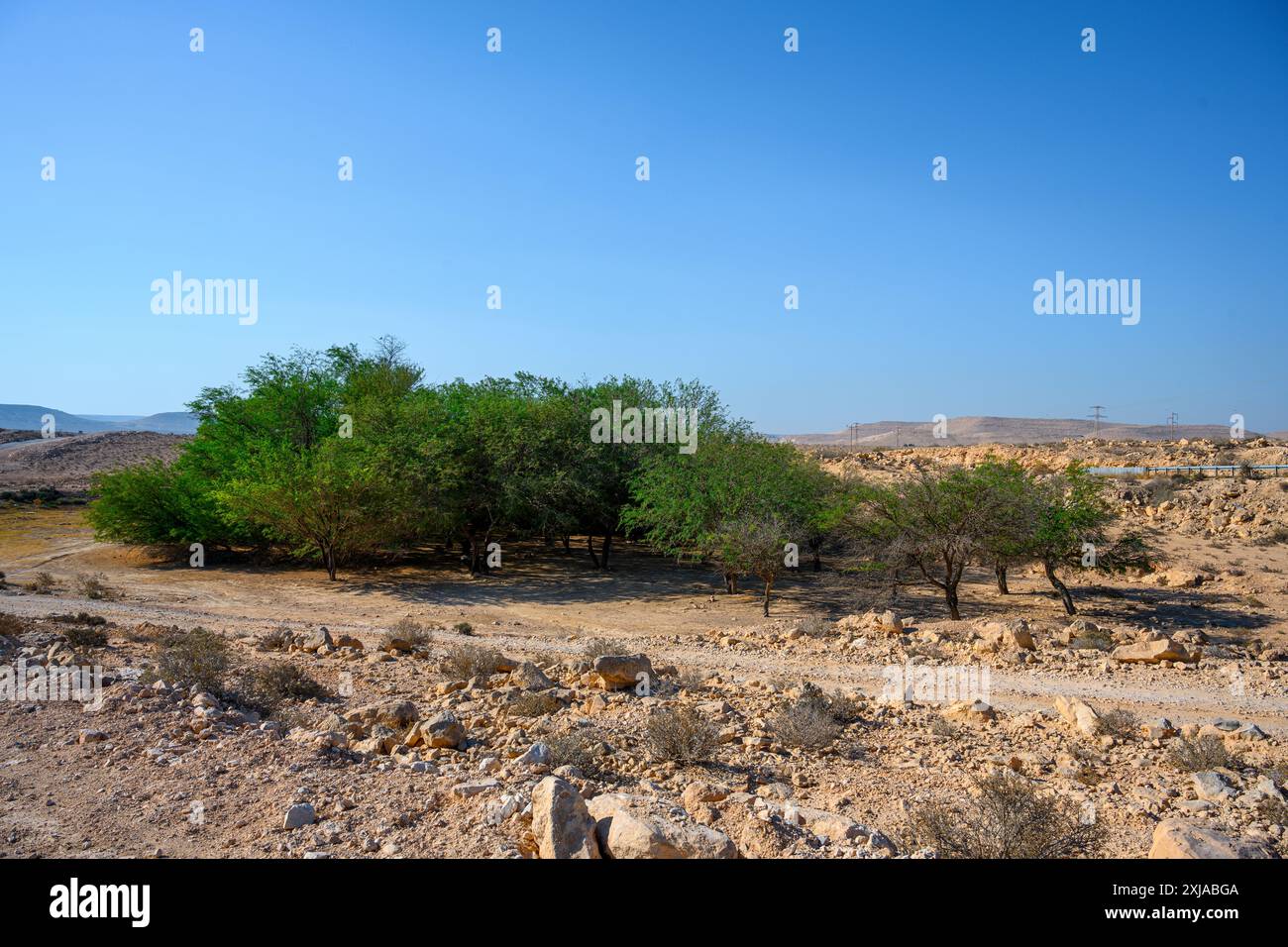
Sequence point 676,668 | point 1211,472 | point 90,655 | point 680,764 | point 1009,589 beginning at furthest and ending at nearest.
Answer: point 1211,472, point 1009,589, point 676,668, point 90,655, point 680,764

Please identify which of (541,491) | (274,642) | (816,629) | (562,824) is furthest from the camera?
(541,491)

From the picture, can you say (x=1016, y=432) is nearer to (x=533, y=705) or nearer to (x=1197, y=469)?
(x=1197, y=469)

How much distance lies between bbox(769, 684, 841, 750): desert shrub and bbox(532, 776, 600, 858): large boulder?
4037 millimetres

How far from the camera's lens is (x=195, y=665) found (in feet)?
32.2

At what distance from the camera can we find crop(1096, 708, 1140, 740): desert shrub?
899 cm

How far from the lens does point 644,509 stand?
969 inches

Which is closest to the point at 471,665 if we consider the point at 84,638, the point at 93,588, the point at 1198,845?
the point at 84,638

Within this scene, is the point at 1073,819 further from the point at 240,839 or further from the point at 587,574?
the point at 587,574

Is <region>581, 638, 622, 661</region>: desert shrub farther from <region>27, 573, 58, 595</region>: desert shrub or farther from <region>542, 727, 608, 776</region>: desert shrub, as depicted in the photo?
<region>27, 573, 58, 595</region>: desert shrub

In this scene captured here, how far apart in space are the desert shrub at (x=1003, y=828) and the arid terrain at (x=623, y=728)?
0.63ft

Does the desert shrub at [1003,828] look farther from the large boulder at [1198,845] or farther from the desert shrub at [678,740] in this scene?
the desert shrub at [678,740]

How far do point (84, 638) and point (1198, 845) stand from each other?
15158mm
